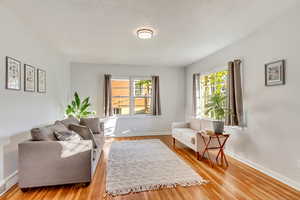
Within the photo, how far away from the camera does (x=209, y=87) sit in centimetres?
479

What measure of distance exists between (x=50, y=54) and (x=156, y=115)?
372 centimetres

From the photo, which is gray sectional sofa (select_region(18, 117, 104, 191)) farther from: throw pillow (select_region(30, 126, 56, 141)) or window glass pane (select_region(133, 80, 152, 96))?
window glass pane (select_region(133, 80, 152, 96))

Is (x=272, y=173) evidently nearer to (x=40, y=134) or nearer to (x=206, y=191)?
(x=206, y=191)

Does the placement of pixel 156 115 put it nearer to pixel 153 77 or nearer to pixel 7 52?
pixel 153 77

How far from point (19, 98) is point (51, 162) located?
1.18m

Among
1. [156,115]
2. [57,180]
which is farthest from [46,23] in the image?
[156,115]

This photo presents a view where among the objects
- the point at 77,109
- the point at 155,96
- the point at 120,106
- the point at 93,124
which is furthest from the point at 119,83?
the point at 93,124

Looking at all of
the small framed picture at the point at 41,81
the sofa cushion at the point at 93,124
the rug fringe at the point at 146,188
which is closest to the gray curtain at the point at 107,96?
the sofa cushion at the point at 93,124

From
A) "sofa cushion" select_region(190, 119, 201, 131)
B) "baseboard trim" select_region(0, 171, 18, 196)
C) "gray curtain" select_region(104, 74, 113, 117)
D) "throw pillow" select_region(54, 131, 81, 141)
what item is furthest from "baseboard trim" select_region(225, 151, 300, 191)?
"baseboard trim" select_region(0, 171, 18, 196)

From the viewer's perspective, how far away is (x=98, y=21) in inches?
103

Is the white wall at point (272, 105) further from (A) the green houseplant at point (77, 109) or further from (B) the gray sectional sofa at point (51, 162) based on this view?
(A) the green houseplant at point (77, 109)

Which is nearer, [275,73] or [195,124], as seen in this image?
[275,73]

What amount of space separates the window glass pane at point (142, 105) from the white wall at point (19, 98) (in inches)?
109

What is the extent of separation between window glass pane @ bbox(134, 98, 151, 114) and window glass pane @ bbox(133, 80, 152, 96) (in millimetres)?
223
